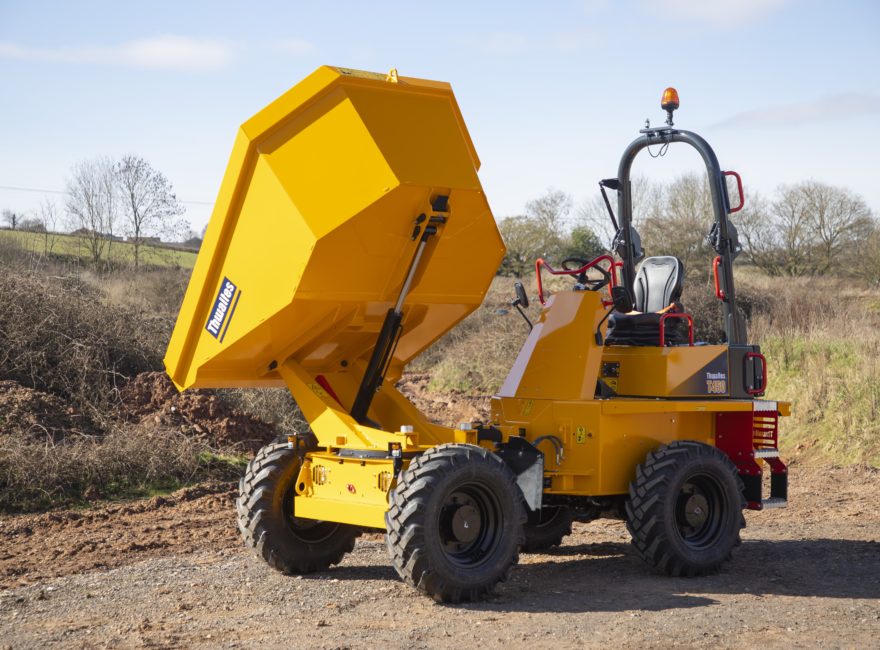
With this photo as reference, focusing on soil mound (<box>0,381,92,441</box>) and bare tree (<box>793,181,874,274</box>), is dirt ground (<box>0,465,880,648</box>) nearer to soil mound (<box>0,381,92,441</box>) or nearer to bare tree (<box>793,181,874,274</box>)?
soil mound (<box>0,381,92,441</box>)

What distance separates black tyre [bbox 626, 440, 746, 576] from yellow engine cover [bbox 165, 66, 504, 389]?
188 centimetres

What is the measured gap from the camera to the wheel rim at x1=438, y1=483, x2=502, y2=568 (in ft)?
21.0

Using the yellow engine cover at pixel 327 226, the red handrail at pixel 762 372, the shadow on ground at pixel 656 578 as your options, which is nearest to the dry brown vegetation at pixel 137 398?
the yellow engine cover at pixel 327 226

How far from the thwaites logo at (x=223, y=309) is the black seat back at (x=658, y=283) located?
3.34 meters

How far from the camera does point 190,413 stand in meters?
12.3

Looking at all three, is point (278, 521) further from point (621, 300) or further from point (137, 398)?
point (137, 398)

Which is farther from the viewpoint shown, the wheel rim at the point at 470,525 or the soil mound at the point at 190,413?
the soil mound at the point at 190,413

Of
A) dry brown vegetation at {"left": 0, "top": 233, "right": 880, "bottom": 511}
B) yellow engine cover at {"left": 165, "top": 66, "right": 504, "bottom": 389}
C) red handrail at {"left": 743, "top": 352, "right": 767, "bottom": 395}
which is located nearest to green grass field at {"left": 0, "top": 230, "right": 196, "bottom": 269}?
dry brown vegetation at {"left": 0, "top": 233, "right": 880, "bottom": 511}

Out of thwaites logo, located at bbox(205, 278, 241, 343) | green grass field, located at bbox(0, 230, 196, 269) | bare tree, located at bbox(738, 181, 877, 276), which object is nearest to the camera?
thwaites logo, located at bbox(205, 278, 241, 343)

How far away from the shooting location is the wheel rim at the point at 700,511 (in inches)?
295

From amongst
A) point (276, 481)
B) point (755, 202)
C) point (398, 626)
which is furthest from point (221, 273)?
point (755, 202)

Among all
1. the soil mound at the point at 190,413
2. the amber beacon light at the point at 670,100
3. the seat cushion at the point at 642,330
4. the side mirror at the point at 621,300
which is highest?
the amber beacon light at the point at 670,100

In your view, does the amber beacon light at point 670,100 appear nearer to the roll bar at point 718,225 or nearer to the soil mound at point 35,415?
the roll bar at point 718,225

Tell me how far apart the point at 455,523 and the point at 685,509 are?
2.03m
